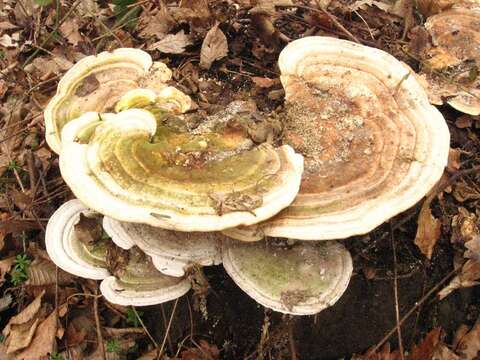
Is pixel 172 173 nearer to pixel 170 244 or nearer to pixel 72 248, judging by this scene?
pixel 170 244

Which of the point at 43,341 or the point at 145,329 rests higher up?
the point at 145,329

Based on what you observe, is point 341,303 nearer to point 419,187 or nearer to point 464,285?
point 464,285

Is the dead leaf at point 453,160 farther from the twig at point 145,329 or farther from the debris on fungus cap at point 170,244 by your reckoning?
the twig at point 145,329

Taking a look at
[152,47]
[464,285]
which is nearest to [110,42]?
[152,47]

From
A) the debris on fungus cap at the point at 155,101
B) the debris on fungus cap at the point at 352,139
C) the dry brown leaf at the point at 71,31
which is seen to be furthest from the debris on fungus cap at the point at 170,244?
the dry brown leaf at the point at 71,31

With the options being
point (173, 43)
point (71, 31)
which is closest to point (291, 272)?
point (173, 43)

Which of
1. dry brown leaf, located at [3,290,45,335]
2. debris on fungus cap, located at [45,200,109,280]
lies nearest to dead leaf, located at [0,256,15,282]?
Answer: dry brown leaf, located at [3,290,45,335]

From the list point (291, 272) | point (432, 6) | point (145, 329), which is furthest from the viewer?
point (432, 6)
